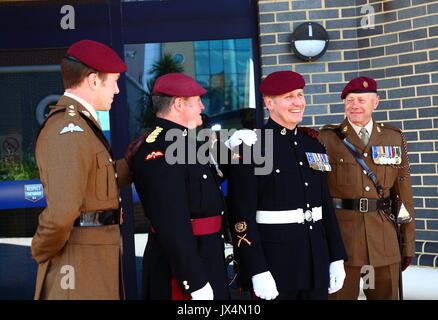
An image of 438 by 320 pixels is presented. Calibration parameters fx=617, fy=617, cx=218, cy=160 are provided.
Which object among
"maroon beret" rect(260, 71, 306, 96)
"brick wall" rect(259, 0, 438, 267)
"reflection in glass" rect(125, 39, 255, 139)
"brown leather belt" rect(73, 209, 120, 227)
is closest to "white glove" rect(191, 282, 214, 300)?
"brown leather belt" rect(73, 209, 120, 227)

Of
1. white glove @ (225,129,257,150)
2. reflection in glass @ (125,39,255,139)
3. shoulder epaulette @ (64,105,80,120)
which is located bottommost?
white glove @ (225,129,257,150)

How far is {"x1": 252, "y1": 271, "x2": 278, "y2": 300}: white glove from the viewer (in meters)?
3.02

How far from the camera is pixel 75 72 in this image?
2.61 m

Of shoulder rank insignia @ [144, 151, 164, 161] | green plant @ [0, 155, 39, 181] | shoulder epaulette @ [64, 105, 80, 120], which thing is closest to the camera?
shoulder epaulette @ [64, 105, 80, 120]

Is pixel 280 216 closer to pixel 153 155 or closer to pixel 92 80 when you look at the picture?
pixel 153 155

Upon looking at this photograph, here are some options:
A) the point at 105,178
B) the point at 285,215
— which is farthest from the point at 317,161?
the point at 105,178

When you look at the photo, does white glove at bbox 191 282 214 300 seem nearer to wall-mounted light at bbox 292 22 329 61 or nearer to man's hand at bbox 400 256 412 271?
man's hand at bbox 400 256 412 271

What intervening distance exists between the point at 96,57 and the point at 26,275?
3.09 m

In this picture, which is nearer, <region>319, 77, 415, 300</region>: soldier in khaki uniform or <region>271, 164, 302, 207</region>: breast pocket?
<region>271, 164, 302, 207</region>: breast pocket

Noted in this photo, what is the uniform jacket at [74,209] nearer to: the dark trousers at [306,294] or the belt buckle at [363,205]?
the dark trousers at [306,294]

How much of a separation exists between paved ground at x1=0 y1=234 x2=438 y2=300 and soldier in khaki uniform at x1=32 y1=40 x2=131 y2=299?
7.15 feet

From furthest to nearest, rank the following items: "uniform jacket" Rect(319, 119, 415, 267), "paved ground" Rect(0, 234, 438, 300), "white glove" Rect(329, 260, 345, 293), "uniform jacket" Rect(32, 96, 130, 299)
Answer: "paved ground" Rect(0, 234, 438, 300) → "uniform jacket" Rect(319, 119, 415, 267) → "white glove" Rect(329, 260, 345, 293) → "uniform jacket" Rect(32, 96, 130, 299)

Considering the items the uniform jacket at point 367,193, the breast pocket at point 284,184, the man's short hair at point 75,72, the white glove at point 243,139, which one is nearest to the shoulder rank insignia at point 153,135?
the man's short hair at point 75,72

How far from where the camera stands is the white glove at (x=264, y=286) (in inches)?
119
